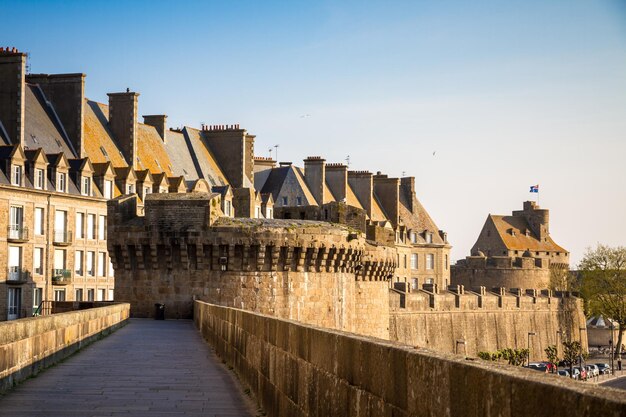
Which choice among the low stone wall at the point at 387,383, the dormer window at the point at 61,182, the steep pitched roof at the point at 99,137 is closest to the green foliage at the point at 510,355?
the steep pitched roof at the point at 99,137

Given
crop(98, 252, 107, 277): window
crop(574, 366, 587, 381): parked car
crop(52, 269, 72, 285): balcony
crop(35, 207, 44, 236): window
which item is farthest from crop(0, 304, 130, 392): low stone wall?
crop(574, 366, 587, 381): parked car

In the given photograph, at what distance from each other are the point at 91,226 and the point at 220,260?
34461 millimetres

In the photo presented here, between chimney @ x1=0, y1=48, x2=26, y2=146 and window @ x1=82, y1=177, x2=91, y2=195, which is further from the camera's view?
window @ x1=82, y1=177, x2=91, y2=195

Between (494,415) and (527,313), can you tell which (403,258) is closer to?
(527,313)

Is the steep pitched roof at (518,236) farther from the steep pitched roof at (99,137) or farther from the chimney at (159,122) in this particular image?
the steep pitched roof at (99,137)

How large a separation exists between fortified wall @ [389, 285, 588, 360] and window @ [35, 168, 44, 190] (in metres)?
30.8

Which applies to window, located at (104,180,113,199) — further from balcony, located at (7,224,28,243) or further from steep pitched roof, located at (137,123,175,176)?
Result: balcony, located at (7,224,28,243)

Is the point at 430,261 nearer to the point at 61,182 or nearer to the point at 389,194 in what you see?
the point at 389,194

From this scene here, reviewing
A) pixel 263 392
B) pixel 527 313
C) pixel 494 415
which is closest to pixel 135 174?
pixel 527 313

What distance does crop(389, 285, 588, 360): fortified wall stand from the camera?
313 ft

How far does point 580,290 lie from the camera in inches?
5453

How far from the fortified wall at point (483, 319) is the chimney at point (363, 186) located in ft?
41.3

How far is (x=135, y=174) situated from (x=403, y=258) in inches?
1828

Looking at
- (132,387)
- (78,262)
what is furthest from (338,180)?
(132,387)
